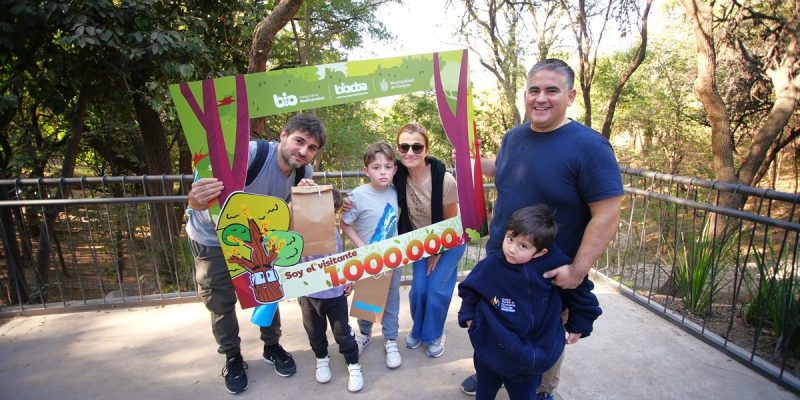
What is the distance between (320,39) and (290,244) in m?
14.1

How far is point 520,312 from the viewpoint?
1.97 m

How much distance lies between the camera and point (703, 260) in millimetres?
3709

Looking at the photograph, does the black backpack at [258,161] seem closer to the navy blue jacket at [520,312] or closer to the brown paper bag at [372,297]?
the brown paper bag at [372,297]

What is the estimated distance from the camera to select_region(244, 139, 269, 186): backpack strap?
244cm

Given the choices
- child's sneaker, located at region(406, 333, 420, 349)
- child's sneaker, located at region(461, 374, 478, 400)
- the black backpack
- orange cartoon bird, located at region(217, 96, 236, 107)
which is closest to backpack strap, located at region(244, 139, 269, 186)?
the black backpack

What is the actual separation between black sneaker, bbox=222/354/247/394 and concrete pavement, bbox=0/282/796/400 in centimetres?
6

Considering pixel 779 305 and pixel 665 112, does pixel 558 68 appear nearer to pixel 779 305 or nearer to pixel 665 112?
pixel 779 305

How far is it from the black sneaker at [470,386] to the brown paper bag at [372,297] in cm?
72

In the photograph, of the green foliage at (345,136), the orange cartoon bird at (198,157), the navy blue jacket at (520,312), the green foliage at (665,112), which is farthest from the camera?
the green foliage at (665,112)

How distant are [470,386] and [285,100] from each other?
85.1 inches

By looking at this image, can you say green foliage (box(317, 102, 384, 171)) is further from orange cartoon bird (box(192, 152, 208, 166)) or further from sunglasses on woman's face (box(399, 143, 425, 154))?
orange cartoon bird (box(192, 152, 208, 166))

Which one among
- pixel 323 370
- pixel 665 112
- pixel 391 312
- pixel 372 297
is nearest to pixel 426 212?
pixel 372 297

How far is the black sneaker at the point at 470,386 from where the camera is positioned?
8.72 ft

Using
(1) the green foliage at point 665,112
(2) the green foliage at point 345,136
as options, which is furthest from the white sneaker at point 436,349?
(1) the green foliage at point 665,112
